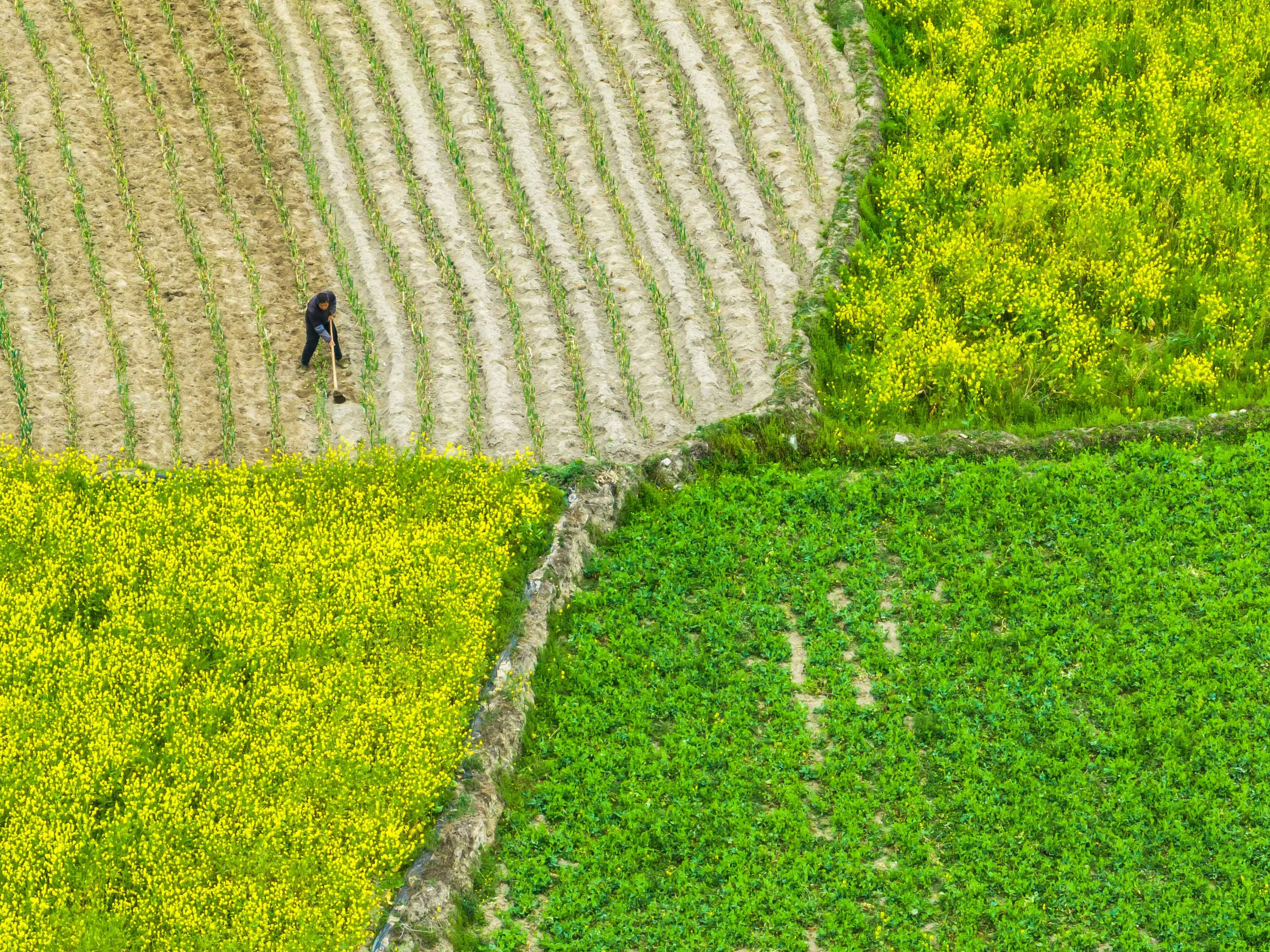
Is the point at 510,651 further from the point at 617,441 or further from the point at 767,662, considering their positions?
the point at 617,441

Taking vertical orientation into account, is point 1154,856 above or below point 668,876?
below

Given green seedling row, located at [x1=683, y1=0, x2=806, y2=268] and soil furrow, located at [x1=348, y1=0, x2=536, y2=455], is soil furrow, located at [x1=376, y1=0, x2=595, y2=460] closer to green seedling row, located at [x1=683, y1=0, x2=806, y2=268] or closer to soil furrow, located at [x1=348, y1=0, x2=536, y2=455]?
soil furrow, located at [x1=348, y1=0, x2=536, y2=455]

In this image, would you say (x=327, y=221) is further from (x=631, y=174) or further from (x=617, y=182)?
(x=631, y=174)

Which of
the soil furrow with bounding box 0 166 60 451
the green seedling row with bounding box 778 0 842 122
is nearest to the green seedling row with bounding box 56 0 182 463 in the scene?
the soil furrow with bounding box 0 166 60 451

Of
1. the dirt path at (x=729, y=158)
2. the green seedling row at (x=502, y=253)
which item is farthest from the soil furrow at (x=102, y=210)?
the dirt path at (x=729, y=158)

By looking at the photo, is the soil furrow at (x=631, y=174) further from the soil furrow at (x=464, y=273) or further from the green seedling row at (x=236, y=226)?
the green seedling row at (x=236, y=226)

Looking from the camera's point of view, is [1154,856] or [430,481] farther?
[430,481]

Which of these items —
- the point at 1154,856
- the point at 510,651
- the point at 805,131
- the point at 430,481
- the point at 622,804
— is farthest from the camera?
the point at 805,131

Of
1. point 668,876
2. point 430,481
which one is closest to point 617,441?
point 430,481
